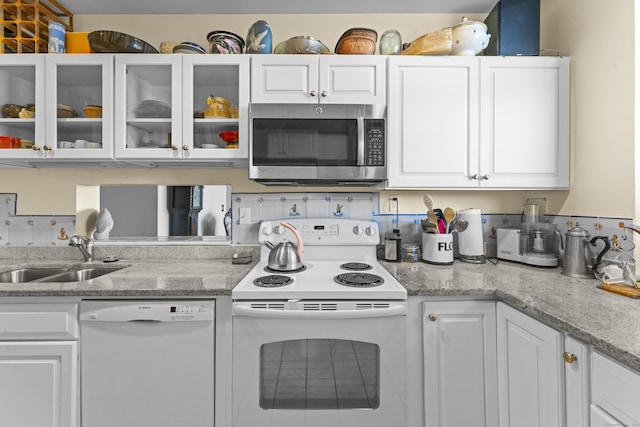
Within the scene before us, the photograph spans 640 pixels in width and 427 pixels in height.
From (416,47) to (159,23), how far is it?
5.57 ft

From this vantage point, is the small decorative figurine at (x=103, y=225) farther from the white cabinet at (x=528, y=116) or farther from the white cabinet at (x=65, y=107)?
the white cabinet at (x=528, y=116)

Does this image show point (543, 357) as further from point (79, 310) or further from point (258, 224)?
point (79, 310)

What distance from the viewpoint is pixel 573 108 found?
1.79 m

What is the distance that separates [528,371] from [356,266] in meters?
→ 0.90

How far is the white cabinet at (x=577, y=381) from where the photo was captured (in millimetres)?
952

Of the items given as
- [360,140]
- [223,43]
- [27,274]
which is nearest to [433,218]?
[360,140]

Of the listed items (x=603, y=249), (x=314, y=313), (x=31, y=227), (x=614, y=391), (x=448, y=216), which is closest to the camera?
(x=614, y=391)

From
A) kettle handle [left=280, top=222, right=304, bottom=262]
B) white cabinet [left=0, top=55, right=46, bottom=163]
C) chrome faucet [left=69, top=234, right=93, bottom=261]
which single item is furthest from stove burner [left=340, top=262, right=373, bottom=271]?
white cabinet [left=0, top=55, right=46, bottom=163]

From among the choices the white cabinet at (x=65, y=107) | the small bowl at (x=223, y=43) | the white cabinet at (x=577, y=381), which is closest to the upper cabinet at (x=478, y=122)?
the small bowl at (x=223, y=43)

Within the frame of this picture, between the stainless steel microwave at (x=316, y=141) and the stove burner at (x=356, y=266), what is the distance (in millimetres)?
509

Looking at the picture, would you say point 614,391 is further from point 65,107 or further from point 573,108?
point 65,107

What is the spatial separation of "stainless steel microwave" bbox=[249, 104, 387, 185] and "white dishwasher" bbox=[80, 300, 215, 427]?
2.62 ft

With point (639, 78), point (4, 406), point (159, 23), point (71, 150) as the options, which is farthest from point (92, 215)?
point (639, 78)

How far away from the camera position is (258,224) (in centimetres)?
210
